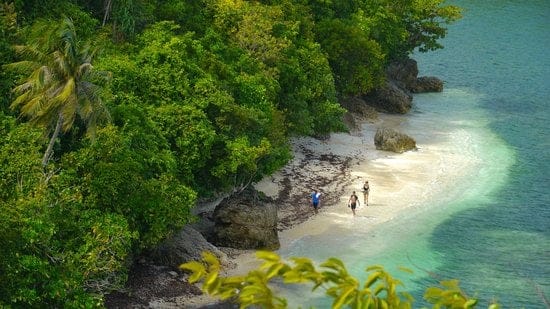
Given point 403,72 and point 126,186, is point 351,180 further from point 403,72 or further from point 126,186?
point 403,72

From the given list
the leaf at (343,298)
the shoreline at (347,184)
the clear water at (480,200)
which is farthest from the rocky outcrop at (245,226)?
the leaf at (343,298)

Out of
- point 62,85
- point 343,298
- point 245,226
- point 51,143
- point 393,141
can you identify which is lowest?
point 245,226

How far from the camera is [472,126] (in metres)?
69.1

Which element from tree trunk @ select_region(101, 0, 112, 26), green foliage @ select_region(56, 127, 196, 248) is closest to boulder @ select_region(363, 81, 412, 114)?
tree trunk @ select_region(101, 0, 112, 26)

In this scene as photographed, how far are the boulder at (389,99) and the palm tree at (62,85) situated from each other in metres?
45.0

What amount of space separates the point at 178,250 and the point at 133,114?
673cm

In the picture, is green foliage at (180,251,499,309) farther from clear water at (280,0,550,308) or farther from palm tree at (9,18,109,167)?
palm tree at (9,18,109,167)

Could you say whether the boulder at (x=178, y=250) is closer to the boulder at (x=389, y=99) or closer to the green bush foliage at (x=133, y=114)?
the green bush foliage at (x=133, y=114)

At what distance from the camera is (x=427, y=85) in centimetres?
8119

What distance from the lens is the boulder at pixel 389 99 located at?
72312 millimetres

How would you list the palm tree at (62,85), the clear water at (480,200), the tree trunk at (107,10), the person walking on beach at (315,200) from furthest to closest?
the person walking on beach at (315,200) → the tree trunk at (107,10) → the clear water at (480,200) → the palm tree at (62,85)

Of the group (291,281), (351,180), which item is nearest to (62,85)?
(291,281)

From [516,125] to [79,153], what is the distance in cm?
4667

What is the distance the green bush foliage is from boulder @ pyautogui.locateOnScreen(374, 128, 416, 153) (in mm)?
2944
